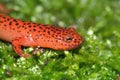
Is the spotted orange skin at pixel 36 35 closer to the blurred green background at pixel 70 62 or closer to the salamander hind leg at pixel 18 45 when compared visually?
the salamander hind leg at pixel 18 45

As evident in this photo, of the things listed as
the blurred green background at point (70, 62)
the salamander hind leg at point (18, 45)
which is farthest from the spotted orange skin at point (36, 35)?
the blurred green background at point (70, 62)

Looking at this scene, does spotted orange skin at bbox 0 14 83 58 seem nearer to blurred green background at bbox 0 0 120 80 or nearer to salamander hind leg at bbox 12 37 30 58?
salamander hind leg at bbox 12 37 30 58

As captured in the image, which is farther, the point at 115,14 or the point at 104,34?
the point at 115,14

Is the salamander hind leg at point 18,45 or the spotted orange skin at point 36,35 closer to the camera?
the salamander hind leg at point 18,45

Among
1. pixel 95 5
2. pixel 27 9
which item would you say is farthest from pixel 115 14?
pixel 27 9

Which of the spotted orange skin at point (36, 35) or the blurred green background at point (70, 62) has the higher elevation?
the spotted orange skin at point (36, 35)

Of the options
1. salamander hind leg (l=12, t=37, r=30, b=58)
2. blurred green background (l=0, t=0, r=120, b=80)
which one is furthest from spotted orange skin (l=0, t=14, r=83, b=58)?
blurred green background (l=0, t=0, r=120, b=80)

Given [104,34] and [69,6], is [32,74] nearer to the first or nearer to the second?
[104,34]

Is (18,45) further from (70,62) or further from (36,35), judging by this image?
(70,62)
